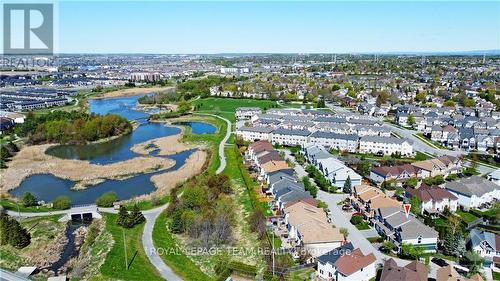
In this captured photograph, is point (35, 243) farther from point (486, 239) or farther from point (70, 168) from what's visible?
point (486, 239)

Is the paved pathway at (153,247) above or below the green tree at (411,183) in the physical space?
below

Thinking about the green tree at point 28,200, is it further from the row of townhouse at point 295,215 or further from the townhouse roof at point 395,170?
the townhouse roof at point 395,170

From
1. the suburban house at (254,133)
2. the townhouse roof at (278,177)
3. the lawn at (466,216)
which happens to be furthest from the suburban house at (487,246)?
Result: the suburban house at (254,133)

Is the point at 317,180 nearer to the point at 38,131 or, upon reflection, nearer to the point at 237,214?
the point at 237,214

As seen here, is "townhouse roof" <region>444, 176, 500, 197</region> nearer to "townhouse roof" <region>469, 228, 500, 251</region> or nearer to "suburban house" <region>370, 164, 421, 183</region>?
"suburban house" <region>370, 164, 421, 183</region>

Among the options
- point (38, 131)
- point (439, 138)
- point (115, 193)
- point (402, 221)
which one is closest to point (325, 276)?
point (402, 221)

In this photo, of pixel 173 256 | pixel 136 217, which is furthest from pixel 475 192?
pixel 136 217

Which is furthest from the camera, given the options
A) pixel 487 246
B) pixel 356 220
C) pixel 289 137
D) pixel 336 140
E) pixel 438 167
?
pixel 289 137
